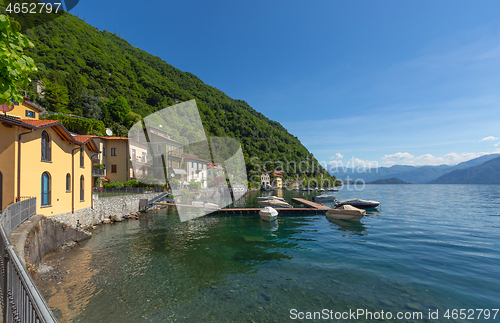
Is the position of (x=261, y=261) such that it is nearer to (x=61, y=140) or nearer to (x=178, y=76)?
(x=61, y=140)

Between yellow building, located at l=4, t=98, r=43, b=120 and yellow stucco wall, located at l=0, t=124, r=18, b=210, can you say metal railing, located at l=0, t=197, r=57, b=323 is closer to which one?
yellow stucco wall, located at l=0, t=124, r=18, b=210

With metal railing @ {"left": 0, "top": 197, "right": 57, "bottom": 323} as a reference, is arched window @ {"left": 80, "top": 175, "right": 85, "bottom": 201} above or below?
above

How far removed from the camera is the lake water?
841cm

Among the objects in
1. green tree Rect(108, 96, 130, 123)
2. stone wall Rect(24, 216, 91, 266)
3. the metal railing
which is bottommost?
stone wall Rect(24, 216, 91, 266)

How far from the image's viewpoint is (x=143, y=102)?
315 feet

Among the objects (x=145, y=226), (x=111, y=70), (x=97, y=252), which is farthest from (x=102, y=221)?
(x=111, y=70)

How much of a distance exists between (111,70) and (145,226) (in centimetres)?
10062

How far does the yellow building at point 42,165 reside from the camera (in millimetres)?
11742

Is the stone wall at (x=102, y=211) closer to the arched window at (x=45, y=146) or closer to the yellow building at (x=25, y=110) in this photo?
the arched window at (x=45, y=146)

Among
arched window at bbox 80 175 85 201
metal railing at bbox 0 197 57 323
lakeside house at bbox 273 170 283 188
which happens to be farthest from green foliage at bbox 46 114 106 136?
lakeside house at bbox 273 170 283 188

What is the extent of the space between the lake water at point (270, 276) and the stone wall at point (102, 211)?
2000 millimetres

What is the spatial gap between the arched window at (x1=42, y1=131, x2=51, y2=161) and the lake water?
6518 mm

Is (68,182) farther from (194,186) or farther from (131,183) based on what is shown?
(194,186)

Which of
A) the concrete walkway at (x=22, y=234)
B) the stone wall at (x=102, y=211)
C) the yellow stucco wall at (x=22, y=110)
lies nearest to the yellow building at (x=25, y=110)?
the yellow stucco wall at (x=22, y=110)
